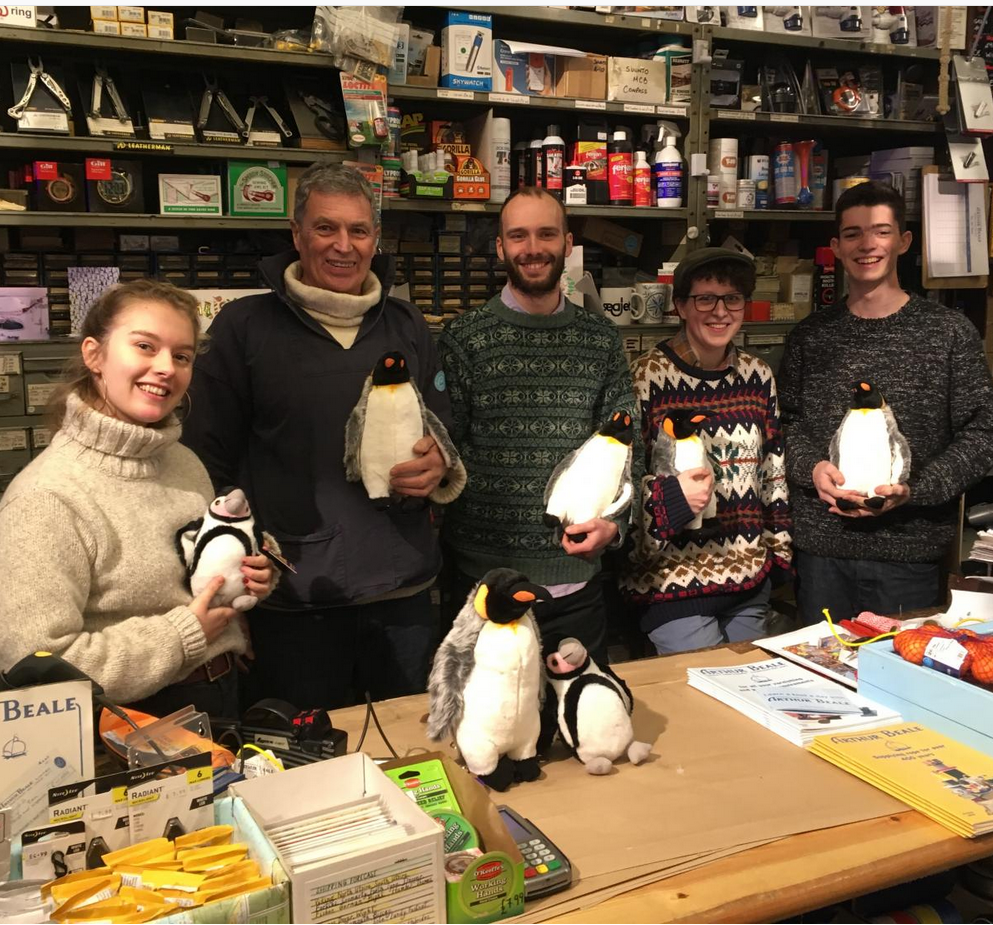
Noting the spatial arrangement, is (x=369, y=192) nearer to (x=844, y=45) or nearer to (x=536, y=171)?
(x=536, y=171)

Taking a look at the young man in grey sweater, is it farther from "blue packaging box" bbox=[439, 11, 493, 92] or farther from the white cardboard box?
the white cardboard box

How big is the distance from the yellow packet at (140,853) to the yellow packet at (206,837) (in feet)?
0.05

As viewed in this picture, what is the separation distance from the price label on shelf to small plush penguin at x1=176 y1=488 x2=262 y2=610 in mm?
2017

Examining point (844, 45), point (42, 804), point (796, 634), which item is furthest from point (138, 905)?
point (844, 45)

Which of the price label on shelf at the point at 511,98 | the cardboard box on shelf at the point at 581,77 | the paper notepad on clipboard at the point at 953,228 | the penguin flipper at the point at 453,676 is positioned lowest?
the penguin flipper at the point at 453,676

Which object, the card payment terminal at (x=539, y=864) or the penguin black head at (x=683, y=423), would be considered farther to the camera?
the penguin black head at (x=683, y=423)

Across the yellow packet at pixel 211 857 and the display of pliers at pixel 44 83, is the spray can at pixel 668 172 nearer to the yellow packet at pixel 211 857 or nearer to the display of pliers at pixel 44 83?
the display of pliers at pixel 44 83

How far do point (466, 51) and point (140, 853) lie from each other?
2.71 meters

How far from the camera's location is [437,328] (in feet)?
10.5

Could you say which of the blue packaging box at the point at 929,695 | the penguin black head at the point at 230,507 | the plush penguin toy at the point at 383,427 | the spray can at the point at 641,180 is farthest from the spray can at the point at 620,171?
the penguin black head at the point at 230,507

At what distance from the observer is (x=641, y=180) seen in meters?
3.39

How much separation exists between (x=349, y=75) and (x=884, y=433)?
1.84 metres

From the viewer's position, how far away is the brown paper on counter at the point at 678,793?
1.24 meters

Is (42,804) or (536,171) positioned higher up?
(536,171)
